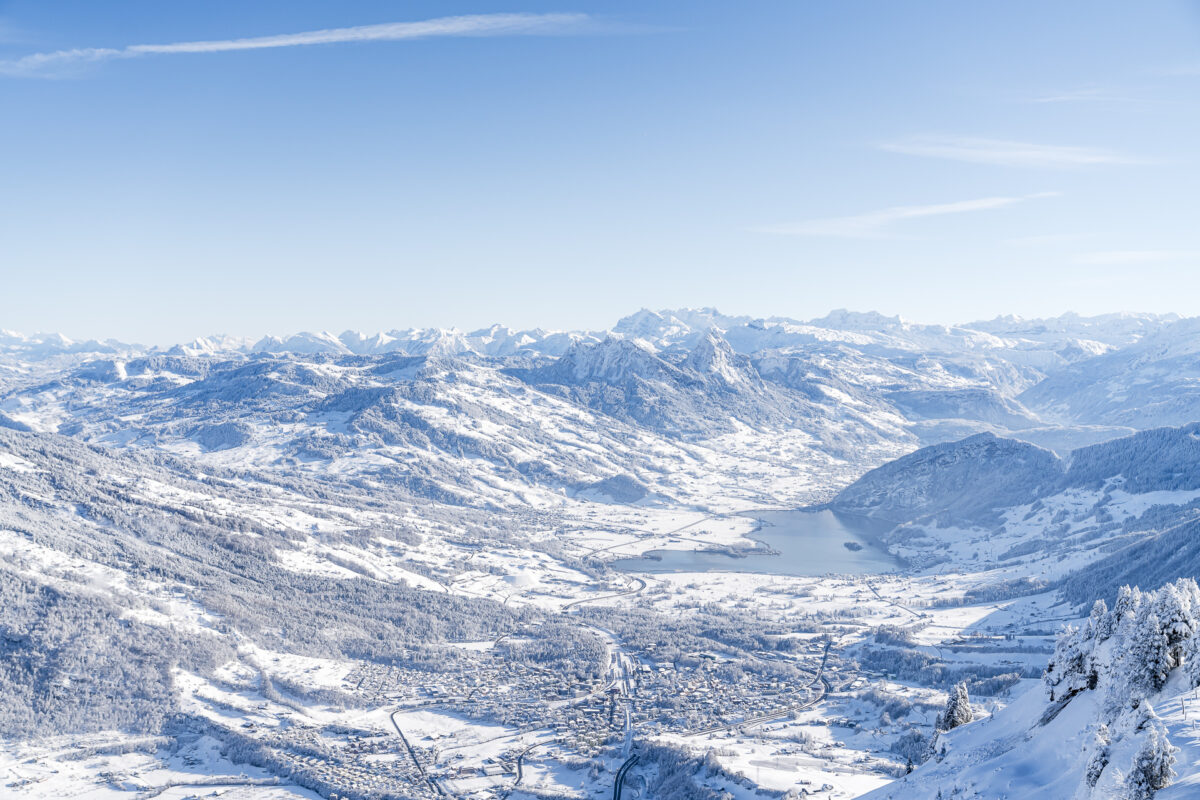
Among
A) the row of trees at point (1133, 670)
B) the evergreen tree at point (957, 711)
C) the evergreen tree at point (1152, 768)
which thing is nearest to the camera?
the evergreen tree at point (1152, 768)

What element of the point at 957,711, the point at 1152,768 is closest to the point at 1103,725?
the point at 1152,768

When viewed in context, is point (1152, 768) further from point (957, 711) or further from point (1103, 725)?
point (957, 711)

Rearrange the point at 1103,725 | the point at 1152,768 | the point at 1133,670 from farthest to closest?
1. the point at 1133,670
2. the point at 1103,725
3. the point at 1152,768

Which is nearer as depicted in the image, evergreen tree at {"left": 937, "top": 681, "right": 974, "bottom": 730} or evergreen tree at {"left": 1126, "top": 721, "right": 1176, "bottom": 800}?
evergreen tree at {"left": 1126, "top": 721, "right": 1176, "bottom": 800}

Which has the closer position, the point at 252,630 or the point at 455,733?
the point at 455,733

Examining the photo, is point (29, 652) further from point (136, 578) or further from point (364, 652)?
point (364, 652)

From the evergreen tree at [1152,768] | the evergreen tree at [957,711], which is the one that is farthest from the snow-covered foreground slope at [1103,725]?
the evergreen tree at [957,711]

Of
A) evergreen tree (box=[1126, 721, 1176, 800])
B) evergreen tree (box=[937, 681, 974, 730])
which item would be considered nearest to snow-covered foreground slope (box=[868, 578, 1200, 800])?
evergreen tree (box=[1126, 721, 1176, 800])

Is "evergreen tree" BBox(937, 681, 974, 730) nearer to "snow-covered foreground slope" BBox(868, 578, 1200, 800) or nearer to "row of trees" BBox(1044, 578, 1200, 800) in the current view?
"snow-covered foreground slope" BBox(868, 578, 1200, 800)

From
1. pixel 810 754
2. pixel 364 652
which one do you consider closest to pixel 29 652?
pixel 364 652

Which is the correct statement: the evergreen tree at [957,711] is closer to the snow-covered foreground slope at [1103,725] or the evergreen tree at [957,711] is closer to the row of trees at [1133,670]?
the snow-covered foreground slope at [1103,725]

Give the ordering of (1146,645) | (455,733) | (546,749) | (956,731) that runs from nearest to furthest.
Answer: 1. (1146,645)
2. (956,731)
3. (546,749)
4. (455,733)
